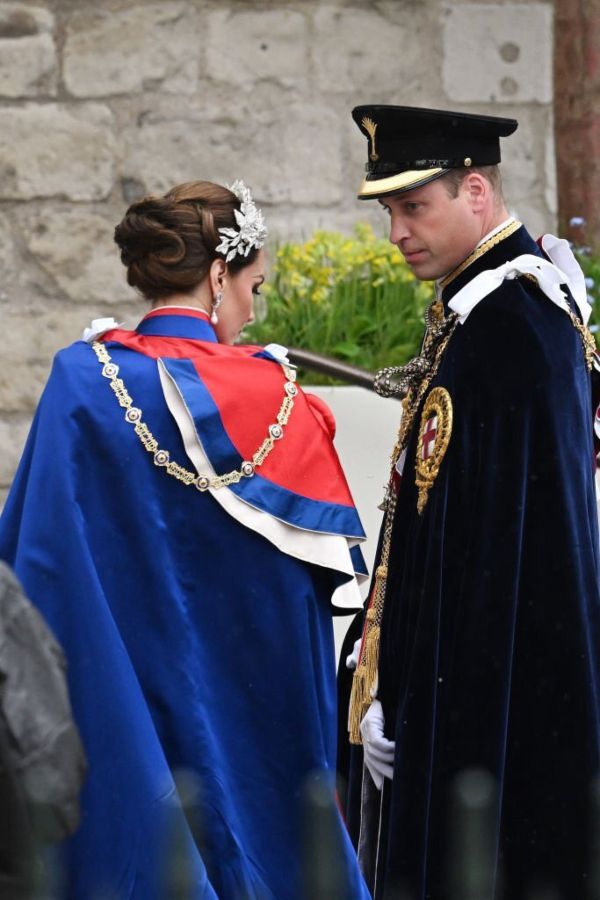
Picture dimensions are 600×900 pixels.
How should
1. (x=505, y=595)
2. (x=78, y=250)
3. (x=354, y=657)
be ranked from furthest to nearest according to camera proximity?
(x=78, y=250)
(x=354, y=657)
(x=505, y=595)

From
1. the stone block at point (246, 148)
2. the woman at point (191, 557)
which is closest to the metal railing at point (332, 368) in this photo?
the woman at point (191, 557)

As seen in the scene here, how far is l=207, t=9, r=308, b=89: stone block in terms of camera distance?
21.1ft

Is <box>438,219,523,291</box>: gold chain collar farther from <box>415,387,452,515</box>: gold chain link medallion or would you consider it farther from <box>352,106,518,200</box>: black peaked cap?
<box>415,387,452,515</box>: gold chain link medallion

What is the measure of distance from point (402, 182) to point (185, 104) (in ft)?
11.0

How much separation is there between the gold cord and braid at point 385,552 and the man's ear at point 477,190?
0.22 metres

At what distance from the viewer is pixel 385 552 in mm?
3324

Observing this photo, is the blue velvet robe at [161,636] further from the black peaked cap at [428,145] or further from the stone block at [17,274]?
the stone block at [17,274]

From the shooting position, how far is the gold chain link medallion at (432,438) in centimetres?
307

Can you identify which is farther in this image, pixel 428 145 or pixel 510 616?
pixel 428 145

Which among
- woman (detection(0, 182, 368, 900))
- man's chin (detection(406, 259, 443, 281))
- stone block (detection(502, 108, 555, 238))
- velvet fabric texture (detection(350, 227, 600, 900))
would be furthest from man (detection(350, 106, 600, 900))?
stone block (detection(502, 108, 555, 238))

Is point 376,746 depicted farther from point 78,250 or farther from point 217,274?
point 78,250

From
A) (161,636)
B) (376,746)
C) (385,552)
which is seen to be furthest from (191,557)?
(376,746)

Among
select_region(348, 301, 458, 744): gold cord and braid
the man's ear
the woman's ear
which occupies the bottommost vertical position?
select_region(348, 301, 458, 744): gold cord and braid

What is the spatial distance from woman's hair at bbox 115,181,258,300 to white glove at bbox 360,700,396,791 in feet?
3.11
